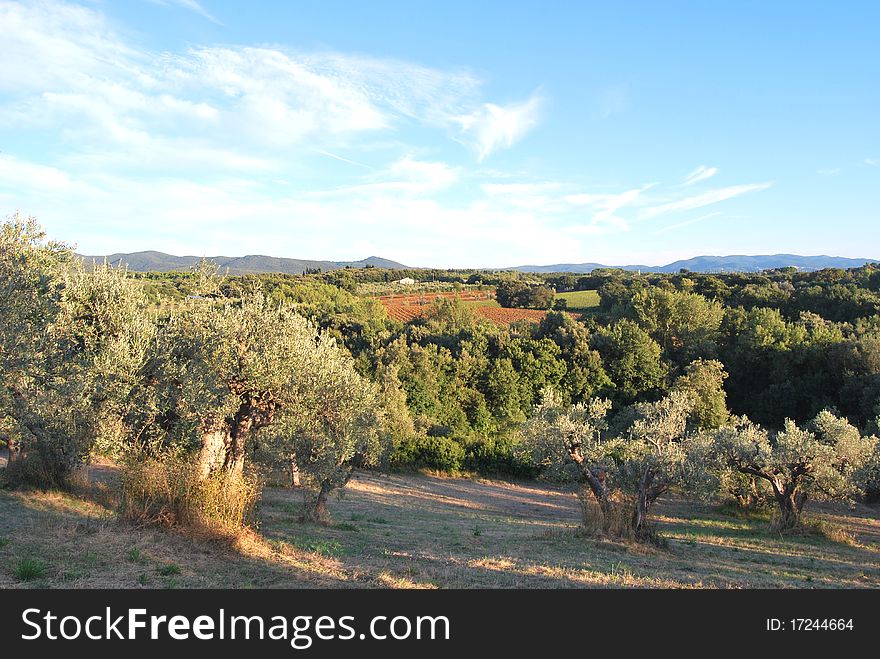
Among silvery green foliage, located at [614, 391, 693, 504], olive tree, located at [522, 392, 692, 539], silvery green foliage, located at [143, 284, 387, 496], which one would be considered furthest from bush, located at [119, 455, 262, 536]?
silvery green foliage, located at [614, 391, 693, 504]

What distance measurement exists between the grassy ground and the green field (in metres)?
65.7

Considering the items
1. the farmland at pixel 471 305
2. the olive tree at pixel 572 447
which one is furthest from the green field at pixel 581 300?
the olive tree at pixel 572 447

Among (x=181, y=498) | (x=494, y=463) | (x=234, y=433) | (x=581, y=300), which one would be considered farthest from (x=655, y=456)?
(x=581, y=300)

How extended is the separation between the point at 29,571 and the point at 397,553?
7031 mm

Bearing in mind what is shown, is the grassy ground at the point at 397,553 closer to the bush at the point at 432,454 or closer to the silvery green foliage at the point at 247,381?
the silvery green foliage at the point at 247,381

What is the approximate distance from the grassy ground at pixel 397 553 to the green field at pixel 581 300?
65.7 metres

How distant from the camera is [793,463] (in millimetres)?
20859

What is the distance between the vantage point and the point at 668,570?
11648 mm

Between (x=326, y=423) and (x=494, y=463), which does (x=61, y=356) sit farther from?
(x=494, y=463)

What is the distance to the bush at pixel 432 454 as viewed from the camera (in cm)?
3672

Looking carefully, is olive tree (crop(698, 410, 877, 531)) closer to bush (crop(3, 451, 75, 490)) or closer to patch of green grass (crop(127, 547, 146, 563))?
patch of green grass (crop(127, 547, 146, 563))
